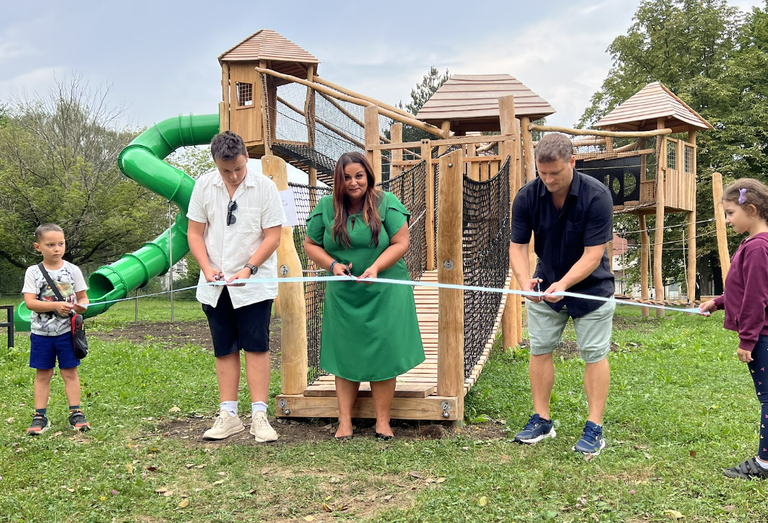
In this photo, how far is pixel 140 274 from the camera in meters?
13.9

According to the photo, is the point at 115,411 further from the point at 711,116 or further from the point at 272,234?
the point at 711,116

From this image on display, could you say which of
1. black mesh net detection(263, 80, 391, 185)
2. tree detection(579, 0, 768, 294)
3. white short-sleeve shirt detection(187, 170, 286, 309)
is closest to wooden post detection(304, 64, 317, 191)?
black mesh net detection(263, 80, 391, 185)

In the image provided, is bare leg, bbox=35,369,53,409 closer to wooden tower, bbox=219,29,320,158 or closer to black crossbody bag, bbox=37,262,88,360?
black crossbody bag, bbox=37,262,88,360

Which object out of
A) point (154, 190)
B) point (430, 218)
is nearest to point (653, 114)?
point (430, 218)

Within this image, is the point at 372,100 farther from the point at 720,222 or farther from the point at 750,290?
the point at 720,222

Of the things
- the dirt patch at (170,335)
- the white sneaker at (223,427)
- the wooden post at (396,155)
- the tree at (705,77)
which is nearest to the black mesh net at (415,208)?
the wooden post at (396,155)

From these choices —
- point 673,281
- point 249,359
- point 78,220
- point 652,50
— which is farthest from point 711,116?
point 249,359

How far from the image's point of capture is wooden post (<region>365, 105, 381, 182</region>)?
7938 mm

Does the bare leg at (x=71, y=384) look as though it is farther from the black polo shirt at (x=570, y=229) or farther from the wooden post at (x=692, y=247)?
the wooden post at (x=692, y=247)

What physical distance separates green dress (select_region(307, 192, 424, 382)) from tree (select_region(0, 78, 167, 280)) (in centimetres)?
2041

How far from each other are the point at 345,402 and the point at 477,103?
716 centimetres

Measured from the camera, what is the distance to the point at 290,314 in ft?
15.1

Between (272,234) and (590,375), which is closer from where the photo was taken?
(590,375)

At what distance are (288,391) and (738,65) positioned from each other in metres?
23.5
